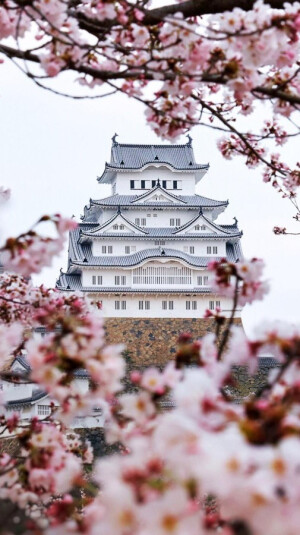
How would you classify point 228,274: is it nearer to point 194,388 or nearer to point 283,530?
point 194,388

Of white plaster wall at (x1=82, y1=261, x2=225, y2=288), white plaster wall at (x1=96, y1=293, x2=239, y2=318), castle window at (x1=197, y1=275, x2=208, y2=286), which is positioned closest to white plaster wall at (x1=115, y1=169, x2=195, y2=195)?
white plaster wall at (x1=82, y1=261, x2=225, y2=288)

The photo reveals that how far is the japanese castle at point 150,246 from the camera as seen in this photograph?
105ft

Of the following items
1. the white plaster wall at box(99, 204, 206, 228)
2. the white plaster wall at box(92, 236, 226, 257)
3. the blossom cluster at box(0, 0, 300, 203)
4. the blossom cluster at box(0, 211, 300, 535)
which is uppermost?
the white plaster wall at box(99, 204, 206, 228)

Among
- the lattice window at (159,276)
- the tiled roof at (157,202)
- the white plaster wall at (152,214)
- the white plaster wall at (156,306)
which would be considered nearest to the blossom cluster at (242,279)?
the lattice window at (159,276)

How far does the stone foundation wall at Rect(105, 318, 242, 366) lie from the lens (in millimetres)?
31391

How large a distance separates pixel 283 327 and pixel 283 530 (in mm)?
735

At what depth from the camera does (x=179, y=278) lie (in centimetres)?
3234

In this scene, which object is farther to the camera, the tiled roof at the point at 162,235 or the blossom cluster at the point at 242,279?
the tiled roof at the point at 162,235

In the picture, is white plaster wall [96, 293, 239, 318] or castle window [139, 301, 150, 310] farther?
castle window [139, 301, 150, 310]

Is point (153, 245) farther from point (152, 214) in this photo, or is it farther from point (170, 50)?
point (170, 50)

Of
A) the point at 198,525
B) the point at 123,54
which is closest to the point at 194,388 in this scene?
the point at 198,525

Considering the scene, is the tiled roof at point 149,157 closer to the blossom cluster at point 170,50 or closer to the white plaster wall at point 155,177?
the white plaster wall at point 155,177

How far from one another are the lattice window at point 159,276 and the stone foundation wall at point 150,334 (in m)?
1.71

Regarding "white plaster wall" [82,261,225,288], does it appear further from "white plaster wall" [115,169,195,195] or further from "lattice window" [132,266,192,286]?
"white plaster wall" [115,169,195,195]
